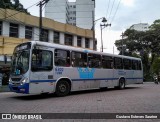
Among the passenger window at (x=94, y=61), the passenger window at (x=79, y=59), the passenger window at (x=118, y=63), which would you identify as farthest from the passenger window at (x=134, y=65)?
the passenger window at (x=79, y=59)

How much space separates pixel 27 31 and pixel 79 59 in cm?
1531

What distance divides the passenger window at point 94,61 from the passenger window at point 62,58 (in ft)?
7.37

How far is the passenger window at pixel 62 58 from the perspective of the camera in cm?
1398

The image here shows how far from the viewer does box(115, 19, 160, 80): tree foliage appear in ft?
152

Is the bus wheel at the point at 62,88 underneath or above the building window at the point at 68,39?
underneath

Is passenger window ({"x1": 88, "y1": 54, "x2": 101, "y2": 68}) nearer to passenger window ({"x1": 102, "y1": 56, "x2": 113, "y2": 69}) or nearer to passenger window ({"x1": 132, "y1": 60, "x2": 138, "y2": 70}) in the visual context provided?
passenger window ({"x1": 102, "y1": 56, "x2": 113, "y2": 69})

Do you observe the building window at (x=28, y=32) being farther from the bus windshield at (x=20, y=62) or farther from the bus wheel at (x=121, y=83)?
the bus windshield at (x=20, y=62)

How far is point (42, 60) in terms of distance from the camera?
13031 mm

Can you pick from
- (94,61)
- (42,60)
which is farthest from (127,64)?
(42,60)

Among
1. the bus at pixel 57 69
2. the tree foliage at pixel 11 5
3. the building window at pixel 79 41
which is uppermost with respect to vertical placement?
the tree foliage at pixel 11 5

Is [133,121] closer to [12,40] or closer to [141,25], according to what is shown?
[12,40]

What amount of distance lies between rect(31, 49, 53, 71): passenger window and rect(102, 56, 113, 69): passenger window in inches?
221

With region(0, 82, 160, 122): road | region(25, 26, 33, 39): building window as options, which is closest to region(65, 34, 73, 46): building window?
region(25, 26, 33, 39): building window

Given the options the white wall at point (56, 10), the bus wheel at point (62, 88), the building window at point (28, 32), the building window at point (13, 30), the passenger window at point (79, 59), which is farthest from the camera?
the white wall at point (56, 10)
